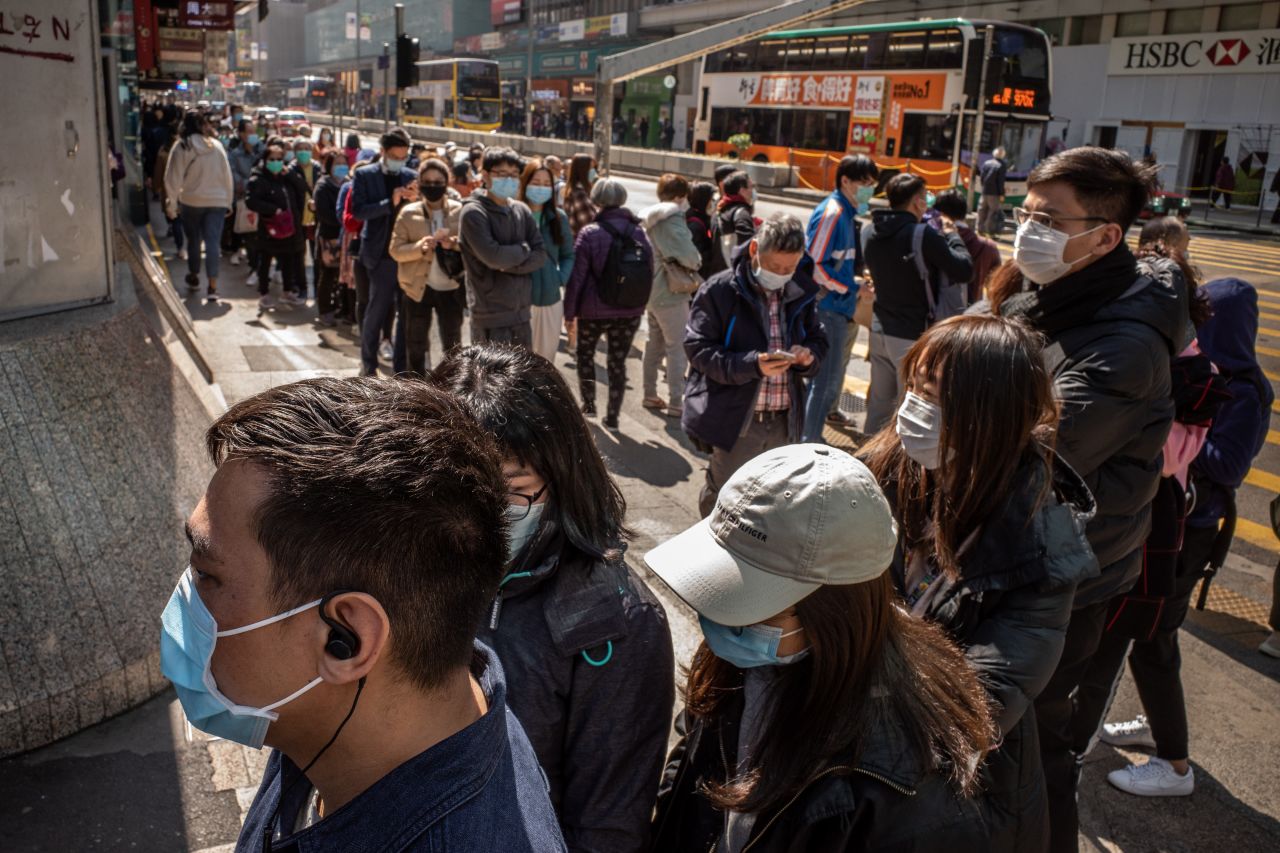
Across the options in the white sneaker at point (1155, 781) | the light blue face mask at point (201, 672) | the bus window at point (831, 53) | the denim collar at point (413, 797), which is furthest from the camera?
the bus window at point (831, 53)

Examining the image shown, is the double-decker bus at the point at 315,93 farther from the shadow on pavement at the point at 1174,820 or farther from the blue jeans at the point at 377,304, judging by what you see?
the shadow on pavement at the point at 1174,820

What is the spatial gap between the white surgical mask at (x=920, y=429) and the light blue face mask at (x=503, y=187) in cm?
466

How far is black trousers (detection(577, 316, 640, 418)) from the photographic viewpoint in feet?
25.7

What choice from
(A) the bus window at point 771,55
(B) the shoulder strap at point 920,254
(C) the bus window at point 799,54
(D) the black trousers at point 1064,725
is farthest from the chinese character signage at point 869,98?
(D) the black trousers at point 1064,725

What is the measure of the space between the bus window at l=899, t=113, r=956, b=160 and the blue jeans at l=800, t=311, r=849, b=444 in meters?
18.5

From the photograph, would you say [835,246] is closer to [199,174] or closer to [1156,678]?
[1156,678]

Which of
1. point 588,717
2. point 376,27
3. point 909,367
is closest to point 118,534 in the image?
point 588,717

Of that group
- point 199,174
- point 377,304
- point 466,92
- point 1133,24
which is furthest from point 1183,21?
point 377,304

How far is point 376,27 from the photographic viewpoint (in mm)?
97875

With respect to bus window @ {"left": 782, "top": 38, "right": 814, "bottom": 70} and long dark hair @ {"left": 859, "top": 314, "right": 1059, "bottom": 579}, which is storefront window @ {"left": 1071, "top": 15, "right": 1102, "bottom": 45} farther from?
long dark hair @ {"left": 859, "top": 314, "right": 1059, "bottom": 579}

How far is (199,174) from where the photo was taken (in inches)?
459

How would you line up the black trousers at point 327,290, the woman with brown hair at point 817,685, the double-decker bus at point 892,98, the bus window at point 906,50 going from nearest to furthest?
the woman with brown hair at point 817,685 → the black trousers at point 327,290 → the double-decker bus at point 892,98 → the bus window at point 906,50

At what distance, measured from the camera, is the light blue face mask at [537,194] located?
754cm

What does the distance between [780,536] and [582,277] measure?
5.99 meters
